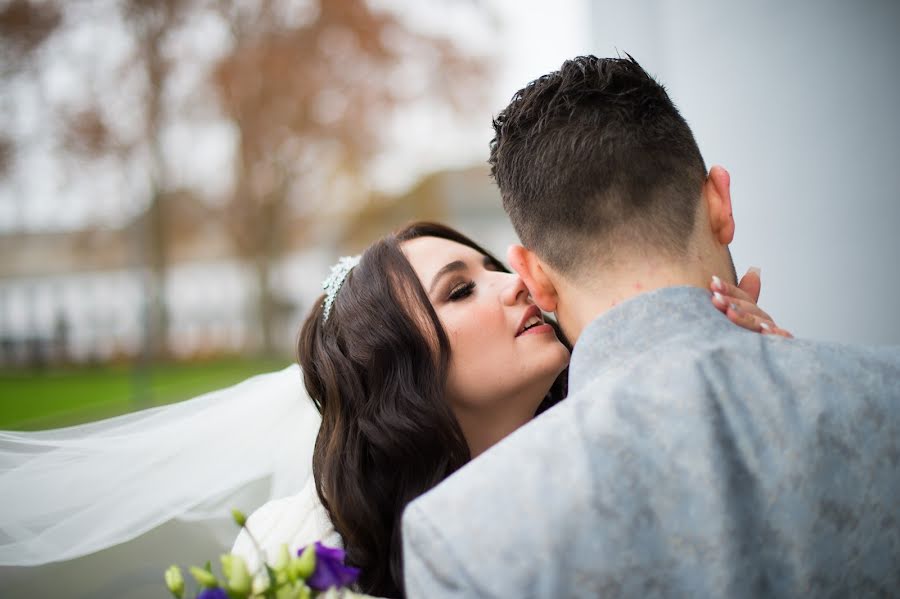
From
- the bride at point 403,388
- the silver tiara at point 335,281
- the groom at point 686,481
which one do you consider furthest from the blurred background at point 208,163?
the groom at point 686,481

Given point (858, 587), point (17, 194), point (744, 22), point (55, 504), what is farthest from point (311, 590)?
point (17, 194)

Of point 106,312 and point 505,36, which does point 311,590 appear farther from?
point 106,312

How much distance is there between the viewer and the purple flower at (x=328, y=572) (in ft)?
4.18

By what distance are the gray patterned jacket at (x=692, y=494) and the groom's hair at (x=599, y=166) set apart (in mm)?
334

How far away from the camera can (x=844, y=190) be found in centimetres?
370

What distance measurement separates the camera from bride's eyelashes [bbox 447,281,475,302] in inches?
93.8

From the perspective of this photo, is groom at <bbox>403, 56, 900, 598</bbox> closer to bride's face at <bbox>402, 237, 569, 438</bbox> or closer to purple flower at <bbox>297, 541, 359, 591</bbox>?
purple flower at <bbox>297, 541, 359, 591</bbox>

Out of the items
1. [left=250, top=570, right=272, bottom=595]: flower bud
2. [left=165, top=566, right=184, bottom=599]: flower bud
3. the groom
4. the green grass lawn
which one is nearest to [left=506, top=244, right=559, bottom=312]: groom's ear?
the groom

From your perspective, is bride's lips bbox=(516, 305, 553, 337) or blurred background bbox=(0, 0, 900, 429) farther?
blurred background bbox=(0, 0, 900, 429)

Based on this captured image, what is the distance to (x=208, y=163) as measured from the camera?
11438 mm

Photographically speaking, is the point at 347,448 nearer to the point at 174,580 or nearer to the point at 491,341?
the point at 491,341

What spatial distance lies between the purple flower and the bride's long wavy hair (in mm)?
903

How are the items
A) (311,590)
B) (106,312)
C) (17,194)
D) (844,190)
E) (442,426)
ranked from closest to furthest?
(311,590)
(442,426)
(844,190)
(17,194)
(106,312)

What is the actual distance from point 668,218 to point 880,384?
18.9 inches
